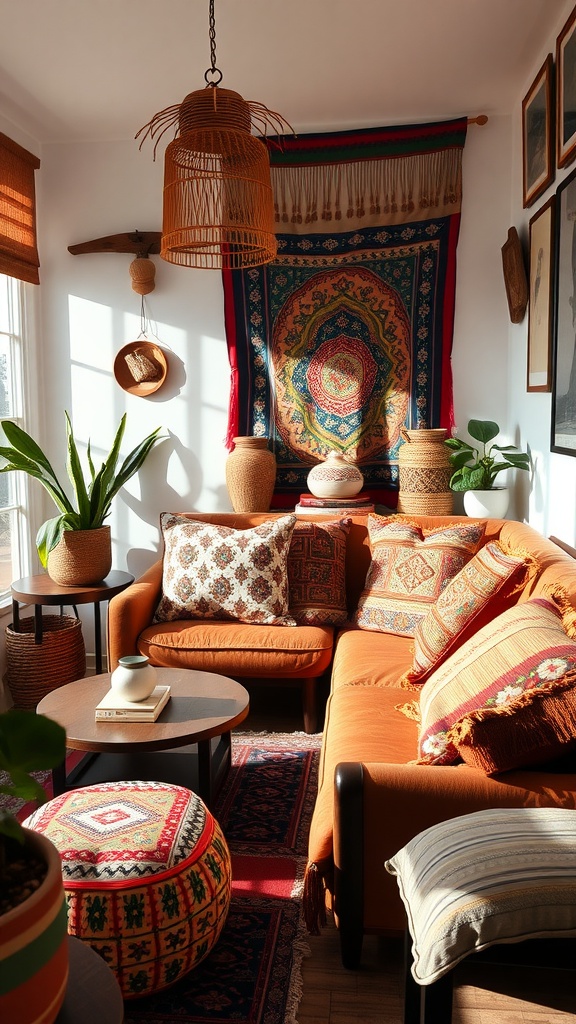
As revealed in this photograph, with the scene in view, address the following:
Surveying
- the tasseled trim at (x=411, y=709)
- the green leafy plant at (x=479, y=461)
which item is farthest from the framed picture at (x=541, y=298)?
the tasseled trim at (x=411, y=709)

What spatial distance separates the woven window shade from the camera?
378 centimetres

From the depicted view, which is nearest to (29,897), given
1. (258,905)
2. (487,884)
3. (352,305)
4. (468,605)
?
(487,884)

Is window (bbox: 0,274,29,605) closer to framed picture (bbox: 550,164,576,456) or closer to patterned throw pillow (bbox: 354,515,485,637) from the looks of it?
patterned throw pillow (bbox: 354,515,485,637)

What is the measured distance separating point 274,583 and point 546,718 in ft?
6.26

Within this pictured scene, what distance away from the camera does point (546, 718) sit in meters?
1.61

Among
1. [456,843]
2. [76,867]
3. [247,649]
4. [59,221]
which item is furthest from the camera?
[59,221]

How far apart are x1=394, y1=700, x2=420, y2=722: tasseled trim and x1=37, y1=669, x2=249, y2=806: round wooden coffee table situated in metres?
0.47

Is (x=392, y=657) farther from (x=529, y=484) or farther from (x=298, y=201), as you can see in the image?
(x=298, y=201)

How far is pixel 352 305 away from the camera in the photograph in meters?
4.02

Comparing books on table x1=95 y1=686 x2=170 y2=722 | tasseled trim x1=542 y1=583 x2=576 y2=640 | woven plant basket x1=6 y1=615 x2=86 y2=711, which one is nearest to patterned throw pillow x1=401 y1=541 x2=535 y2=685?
tasseled trim x1=542 y1=583 x2=576 y2=640

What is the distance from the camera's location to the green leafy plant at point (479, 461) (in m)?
3.55

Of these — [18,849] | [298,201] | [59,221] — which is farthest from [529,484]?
[18,849]

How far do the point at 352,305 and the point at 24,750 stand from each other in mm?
3437

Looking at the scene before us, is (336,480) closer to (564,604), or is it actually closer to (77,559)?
(77,559)
